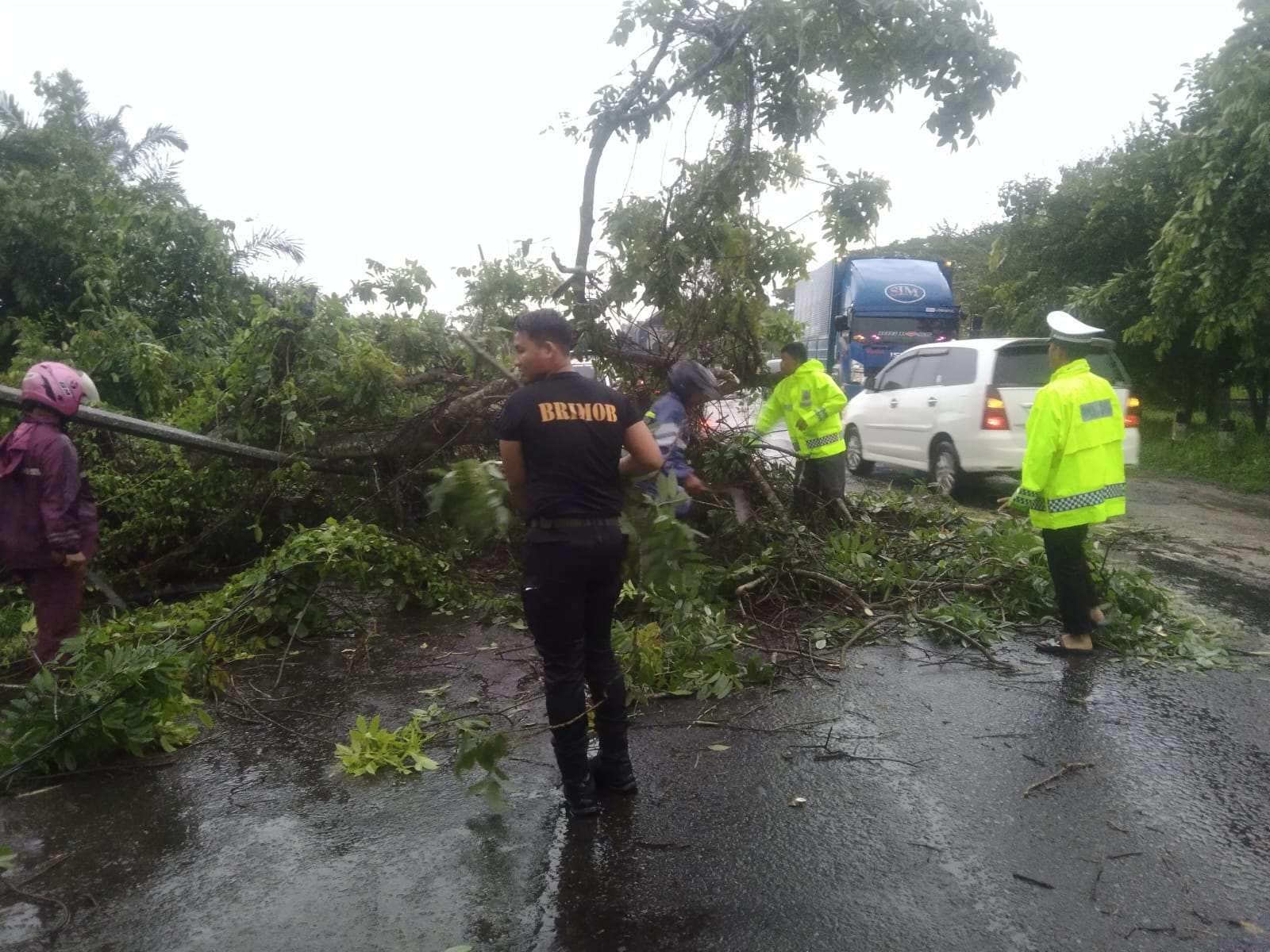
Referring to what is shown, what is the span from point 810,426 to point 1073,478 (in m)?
2.52

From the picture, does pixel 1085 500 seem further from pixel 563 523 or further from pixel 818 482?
pixel 563 523

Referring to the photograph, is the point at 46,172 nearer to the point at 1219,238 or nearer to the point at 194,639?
the point at 194,639

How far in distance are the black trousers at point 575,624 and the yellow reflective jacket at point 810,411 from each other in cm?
422

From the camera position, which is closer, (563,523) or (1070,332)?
(563,523)

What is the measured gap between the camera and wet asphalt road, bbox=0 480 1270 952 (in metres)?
2.90

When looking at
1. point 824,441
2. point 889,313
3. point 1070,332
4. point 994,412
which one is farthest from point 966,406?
point 889,313

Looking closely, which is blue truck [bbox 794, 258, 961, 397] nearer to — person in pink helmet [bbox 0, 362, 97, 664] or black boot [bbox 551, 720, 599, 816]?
person in pink helmet [bbox 0, 362, 97, 664]

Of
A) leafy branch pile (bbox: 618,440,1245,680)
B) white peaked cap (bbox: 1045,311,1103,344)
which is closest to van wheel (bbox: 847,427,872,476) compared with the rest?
leafy branch pile (bbox: 618,440,1245,680)

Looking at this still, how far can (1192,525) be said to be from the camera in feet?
31.7

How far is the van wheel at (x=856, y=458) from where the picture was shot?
42.0ft

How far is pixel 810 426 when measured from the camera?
7582mm

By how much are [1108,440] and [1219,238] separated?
7.39 meters

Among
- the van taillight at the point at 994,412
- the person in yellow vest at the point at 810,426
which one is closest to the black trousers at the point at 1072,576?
the person in yellow vest at the point at 810,426

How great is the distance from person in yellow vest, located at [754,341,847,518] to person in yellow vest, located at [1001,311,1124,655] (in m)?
2.21
